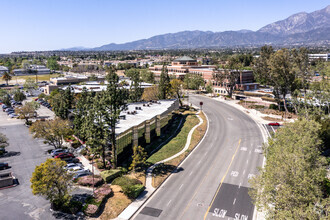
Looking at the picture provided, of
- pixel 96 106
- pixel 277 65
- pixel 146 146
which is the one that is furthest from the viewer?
pixel 277 65

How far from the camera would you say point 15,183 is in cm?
4156

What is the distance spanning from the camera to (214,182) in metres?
42.2

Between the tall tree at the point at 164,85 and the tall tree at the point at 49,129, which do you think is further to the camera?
the tall tree at the point at 164,85

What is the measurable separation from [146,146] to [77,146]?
16.6 meters

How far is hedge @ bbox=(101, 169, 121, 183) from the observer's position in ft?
138

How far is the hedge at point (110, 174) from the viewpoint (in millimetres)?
41919

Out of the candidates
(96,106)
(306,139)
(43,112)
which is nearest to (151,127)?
(96,106)

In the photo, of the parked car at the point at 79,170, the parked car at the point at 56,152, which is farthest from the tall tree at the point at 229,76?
the parked car at the point at 79,170

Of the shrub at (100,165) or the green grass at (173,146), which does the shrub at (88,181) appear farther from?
the green grass at (173,146)

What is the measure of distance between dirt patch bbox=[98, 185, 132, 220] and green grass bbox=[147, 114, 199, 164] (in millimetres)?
13331

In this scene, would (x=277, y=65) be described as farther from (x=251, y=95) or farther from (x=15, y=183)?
(x=15, y=183)

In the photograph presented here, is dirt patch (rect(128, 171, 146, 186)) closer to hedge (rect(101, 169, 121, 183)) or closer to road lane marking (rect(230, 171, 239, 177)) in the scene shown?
hedge (rect(101, 169, 121, 183))

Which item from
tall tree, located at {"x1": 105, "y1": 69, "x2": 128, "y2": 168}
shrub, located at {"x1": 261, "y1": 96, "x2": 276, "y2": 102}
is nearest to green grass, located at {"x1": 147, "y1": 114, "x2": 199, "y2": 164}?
tall tree, located at {"x1": 105, "y1": 69, "x2": 128, "y2": 168}

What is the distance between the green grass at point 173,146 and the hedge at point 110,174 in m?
8.82
